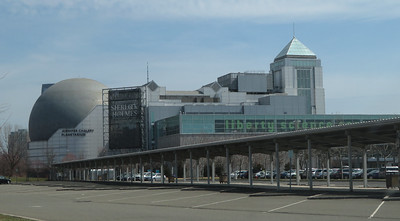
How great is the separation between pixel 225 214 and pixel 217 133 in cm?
8920

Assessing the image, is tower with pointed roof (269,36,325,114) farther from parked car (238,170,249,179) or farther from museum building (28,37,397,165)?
parked car (238,170,249,179)

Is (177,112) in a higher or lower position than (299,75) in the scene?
lower

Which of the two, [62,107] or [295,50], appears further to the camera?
[295,50]

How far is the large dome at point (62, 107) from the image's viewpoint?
13950cm

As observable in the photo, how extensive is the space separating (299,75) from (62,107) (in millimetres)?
57490

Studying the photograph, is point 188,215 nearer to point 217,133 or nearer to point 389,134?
point 389,134

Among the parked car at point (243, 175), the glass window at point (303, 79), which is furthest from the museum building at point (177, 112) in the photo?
the parked car at point (243, 175)

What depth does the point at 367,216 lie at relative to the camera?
20.0 meters

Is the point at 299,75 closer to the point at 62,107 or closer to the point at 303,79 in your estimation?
the point at 303,79

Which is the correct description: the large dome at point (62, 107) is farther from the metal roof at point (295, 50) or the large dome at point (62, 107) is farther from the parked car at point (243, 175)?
the parked car at point (243, 175)

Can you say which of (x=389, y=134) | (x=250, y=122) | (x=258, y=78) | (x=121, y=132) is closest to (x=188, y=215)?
(x=389, y=134)

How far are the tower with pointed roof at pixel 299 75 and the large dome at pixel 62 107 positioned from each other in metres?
43.7

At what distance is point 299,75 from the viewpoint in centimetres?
15138

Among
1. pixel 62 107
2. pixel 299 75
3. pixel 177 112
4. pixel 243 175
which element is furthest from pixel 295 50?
pixel 243 175
